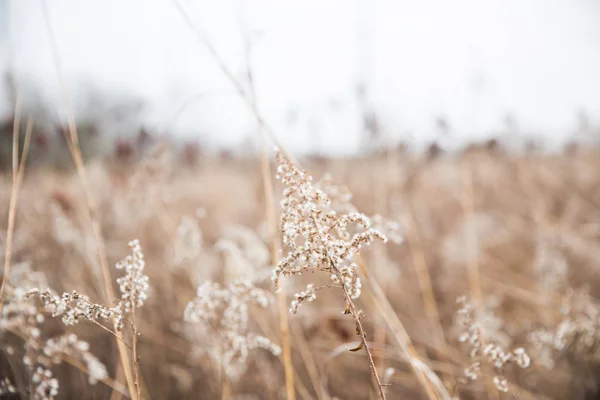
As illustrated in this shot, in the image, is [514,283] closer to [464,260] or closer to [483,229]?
[464,260]

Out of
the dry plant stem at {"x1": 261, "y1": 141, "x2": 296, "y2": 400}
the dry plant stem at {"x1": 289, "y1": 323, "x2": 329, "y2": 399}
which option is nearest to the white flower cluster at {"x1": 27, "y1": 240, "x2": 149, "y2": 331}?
the dry plant stem at {"x1": 261, "y1": 141, "x2": 296, "y2": 400}

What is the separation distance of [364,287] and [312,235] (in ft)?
2.89

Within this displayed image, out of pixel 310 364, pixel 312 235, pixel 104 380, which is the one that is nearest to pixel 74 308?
pixel 312 235

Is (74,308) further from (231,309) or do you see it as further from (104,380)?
(104,380)

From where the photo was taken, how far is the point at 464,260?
12.5 feet

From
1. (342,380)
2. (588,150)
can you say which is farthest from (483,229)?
(588,150)

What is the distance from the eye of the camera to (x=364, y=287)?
166cm

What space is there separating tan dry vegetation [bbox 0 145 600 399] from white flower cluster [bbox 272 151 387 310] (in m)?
0.51

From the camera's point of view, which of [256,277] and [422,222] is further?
[422,222]

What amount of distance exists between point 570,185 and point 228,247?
657cm

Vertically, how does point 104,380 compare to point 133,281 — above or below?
below

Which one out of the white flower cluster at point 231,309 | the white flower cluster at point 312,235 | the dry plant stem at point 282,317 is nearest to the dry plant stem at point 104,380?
the white flower cluster at point 231,309

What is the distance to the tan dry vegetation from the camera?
1.97 meters

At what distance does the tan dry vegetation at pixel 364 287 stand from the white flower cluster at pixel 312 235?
0.51 m
